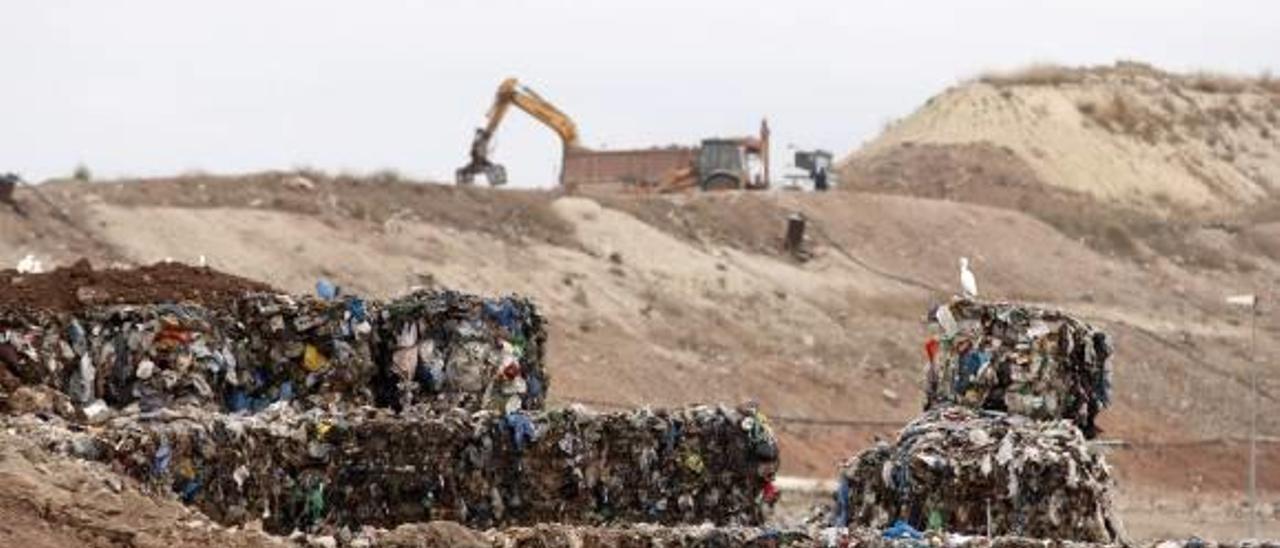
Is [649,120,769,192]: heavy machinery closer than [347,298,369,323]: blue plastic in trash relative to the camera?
No

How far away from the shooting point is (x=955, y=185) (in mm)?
57969

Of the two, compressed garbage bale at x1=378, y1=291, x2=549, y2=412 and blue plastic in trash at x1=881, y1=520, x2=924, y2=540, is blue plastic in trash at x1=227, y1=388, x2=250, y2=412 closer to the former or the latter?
compressed garbage bale at x1=378, y1=291, x2=549, y2=412

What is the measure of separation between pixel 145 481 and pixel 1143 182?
51187 millimetres

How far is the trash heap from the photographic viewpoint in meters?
16.5

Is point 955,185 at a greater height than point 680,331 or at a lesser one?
greater

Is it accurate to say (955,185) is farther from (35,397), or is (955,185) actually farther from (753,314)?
(35,397)

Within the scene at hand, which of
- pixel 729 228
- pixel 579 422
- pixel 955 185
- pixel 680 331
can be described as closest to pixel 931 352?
pixel 579 422

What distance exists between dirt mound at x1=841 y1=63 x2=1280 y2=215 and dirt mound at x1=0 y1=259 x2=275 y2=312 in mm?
42529

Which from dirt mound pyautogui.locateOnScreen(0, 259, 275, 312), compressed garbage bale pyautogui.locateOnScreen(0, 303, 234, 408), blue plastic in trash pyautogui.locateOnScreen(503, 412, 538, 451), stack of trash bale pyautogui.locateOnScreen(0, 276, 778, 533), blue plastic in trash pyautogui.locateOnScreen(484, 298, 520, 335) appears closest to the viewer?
stack of trash bale pyautogui.locateOnScreen(0, 276, 778, 533)

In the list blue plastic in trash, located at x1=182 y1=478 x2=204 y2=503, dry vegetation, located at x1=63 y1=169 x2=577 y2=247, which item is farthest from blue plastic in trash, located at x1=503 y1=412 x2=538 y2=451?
dry vegetation, located at x1=63 y1=169 x2=577 y2=247

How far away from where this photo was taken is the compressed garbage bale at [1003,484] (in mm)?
14953

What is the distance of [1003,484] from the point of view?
14953 mm

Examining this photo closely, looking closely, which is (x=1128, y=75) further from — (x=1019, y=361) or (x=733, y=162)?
(x=1019, y=361)

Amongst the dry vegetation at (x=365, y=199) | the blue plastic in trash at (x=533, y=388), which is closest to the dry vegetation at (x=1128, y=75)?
the dry vegetation at (x=365, y=199)
